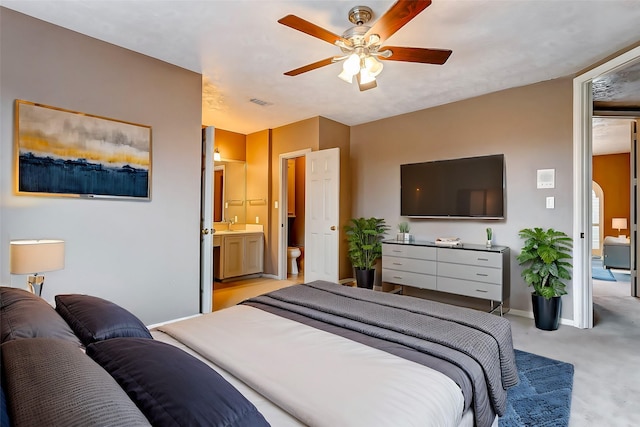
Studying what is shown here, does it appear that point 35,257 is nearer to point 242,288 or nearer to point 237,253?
point 242,288

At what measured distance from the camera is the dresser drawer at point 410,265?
3.90 metres

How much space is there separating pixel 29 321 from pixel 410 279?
12.2ft

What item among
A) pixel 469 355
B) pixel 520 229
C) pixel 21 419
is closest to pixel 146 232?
pixel 21 419

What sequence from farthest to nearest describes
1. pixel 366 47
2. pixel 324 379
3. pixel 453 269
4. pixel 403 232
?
pixel 403 232 < pixel 453 269 < pixel 366 47 < pixel 324 379

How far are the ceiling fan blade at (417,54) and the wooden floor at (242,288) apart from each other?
128 inches

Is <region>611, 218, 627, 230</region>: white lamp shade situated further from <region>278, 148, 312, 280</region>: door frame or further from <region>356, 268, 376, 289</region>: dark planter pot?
<region>278, 148, 312, 280</region>: door frame

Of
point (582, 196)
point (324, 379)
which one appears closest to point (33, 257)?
point (324, 379)

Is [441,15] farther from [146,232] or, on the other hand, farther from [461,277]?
[146,232]

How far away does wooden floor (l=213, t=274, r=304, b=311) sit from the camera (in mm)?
4160

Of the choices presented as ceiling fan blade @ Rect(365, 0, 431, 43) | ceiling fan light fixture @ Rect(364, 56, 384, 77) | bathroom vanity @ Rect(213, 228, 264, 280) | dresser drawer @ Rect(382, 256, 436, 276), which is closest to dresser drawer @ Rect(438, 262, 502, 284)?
dresser drawer @ Rect(382, 256, 436, 276)

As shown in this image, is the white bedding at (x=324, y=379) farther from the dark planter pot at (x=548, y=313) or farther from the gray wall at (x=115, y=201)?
the dark planter pot at (x=548, y=313)

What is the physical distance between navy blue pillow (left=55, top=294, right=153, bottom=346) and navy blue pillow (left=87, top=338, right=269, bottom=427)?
0.21 meters

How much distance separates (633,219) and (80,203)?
6.90 metres

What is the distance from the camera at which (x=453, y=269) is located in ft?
12.1
